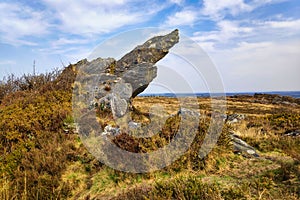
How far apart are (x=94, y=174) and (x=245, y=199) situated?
12.8ft

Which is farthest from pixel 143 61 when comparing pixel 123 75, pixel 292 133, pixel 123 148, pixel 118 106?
pixel 292 133

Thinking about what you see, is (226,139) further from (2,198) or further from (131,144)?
(2,198)

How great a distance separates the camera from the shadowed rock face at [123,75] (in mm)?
11820

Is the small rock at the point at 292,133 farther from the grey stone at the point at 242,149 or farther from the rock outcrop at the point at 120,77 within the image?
the rock outcrop at the point at 120,77

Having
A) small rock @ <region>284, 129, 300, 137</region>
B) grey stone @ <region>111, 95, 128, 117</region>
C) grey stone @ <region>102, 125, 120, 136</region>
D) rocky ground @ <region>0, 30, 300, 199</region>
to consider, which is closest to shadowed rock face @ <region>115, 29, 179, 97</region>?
rocky ground @ <region>0, 30, 300, 199</region>

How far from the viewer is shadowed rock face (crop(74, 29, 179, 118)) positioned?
11.8m

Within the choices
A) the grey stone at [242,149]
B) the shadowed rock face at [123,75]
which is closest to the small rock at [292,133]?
the grey stone at [242,149]

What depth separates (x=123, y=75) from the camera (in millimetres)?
13180

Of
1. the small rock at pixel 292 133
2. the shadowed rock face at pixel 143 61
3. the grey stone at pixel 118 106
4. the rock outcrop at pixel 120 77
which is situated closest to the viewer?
the small rock at pixel 292 133

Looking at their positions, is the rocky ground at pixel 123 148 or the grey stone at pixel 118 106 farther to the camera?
the grey stone at pixel 118 106

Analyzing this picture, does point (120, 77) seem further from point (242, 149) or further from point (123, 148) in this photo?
point (242, 149)

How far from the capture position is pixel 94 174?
678cm

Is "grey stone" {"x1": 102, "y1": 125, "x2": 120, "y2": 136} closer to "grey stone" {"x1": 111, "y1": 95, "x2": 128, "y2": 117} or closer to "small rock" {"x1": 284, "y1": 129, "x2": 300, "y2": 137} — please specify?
"grey stone" {"x1": 111, "y1": 95, "x2": 128, "y2": 117}

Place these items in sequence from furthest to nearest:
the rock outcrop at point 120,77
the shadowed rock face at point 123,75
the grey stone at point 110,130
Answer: the shadowed rock face at point 123,75 < the rock outcrop at point 120,77 < the grey stone at point 110,130
